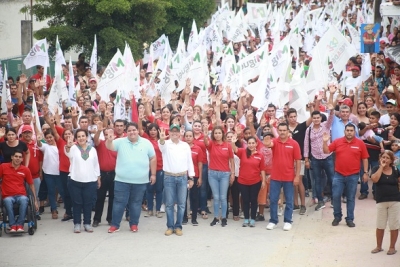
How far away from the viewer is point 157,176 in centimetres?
1366

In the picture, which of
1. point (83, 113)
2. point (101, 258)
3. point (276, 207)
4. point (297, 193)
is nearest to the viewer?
point (101, 258)

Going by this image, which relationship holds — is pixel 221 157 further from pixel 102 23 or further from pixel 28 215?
pixel 102 23

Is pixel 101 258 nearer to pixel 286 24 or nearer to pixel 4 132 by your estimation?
pixel 4 132

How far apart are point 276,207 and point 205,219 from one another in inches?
53.2

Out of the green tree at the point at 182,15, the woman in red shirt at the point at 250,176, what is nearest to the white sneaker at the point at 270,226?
the woman in red shirt at the point at 250,176

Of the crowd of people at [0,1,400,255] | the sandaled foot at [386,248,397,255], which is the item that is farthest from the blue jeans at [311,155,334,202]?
the sandaled foot at [386,248,397,255]

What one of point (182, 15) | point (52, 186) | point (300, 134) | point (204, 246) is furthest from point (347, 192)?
point (182, 15)

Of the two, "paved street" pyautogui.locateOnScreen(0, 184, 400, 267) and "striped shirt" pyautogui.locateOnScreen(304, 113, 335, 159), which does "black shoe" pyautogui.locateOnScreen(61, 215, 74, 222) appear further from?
"striped shirt" pyautogui.locateOnScreen(304, 113, 335, 159)

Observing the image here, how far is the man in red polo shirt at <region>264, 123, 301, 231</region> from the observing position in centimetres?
1272

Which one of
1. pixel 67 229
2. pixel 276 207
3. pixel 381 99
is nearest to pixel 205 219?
pixel 276 207

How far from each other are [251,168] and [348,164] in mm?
1483

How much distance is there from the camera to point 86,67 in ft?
68.5

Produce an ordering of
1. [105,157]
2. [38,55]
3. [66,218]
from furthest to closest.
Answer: [38,55], [66,218], [105,157]

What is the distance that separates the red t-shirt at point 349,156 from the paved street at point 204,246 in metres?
0.87
